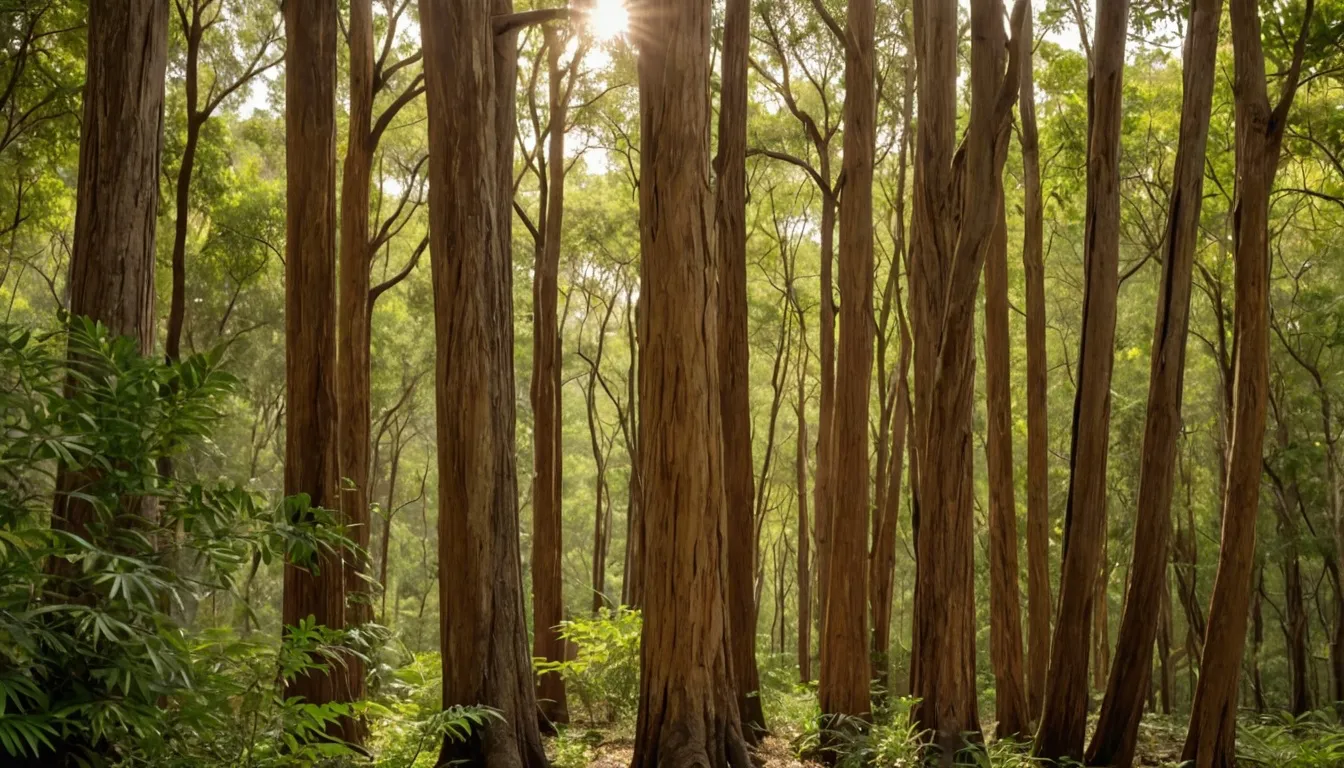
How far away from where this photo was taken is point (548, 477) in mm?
12617

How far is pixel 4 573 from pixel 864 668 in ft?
25.6

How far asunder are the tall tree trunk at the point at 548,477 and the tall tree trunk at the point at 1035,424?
5541mm

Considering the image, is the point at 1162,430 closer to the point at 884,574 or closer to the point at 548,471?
the point at 548,471

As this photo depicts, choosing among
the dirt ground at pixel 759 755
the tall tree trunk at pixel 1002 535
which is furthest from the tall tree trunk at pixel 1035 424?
the dirt ground at pixel 759 755

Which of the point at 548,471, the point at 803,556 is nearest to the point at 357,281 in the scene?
the point at 548,471

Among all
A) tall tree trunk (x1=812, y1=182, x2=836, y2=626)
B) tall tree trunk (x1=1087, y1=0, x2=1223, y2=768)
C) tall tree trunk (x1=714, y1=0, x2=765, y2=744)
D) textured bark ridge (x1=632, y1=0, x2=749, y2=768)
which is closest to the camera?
textured bark ridge (x1=632, y1=0, x2=749, y2=768)

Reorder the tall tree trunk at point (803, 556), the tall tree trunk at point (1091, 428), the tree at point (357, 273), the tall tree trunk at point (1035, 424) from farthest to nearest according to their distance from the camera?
the tall tree trunk at point (803, 556) → the tall tree trunk at point (1035, 424) → the tree at point (357, 273) → the tall tree trunk at point (1091, 428)

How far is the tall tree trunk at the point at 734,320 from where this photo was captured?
9078mm

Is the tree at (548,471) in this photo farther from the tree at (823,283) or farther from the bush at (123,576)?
Answer: the bush at (123,576)

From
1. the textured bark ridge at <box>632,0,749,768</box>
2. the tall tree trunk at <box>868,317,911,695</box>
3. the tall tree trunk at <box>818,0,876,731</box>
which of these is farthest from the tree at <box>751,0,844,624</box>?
the textured bark ridge at <box>632,0,749,768</box>

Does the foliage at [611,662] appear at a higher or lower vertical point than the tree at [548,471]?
lower

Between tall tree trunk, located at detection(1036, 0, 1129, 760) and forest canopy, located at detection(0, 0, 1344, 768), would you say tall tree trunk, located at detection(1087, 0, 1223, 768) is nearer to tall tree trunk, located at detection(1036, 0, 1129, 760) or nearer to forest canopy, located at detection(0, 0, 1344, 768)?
forest canopy, located at detection(0, 0, 1344, 768)

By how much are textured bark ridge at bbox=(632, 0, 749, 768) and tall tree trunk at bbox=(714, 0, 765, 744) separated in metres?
3.03

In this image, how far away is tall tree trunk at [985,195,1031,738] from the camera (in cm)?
1130
